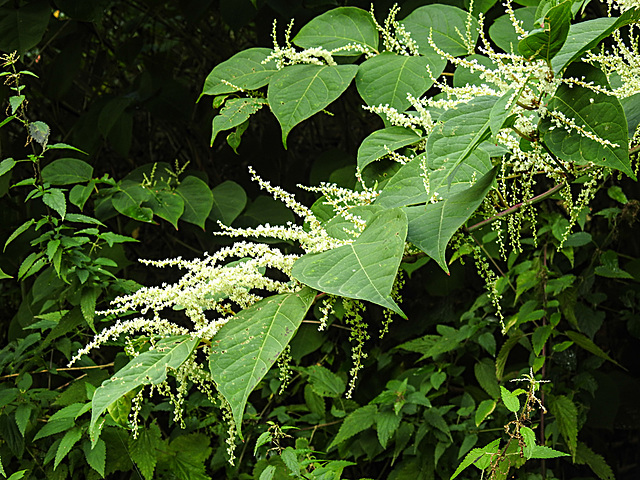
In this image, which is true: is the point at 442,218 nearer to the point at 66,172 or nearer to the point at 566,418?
the point at 566,418

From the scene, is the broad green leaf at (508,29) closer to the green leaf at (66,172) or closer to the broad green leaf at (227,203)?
the broad green leaf at (227,203)

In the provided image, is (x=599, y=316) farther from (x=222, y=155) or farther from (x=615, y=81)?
(x=222, y=155)

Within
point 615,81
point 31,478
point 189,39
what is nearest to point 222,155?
point 189,39

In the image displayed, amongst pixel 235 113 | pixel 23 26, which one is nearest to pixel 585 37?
pixel 235 113

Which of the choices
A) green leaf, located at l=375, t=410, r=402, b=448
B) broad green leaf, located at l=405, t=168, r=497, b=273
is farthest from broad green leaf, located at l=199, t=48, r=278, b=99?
green leaf, located at l=375, t=410, r=402, b=448

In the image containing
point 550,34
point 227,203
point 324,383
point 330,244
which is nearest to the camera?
point 550,34

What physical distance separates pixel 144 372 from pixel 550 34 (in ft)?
1.78

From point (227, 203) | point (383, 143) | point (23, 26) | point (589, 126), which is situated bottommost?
point (227, 203)

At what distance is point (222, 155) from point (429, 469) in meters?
1.45

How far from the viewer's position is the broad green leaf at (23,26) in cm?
203

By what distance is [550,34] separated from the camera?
0.67m

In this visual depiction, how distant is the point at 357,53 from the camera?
130cm

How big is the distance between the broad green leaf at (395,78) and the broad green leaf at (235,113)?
218mm

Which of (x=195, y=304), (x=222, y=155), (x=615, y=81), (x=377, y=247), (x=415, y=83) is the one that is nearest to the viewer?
(x=377, y=247)
